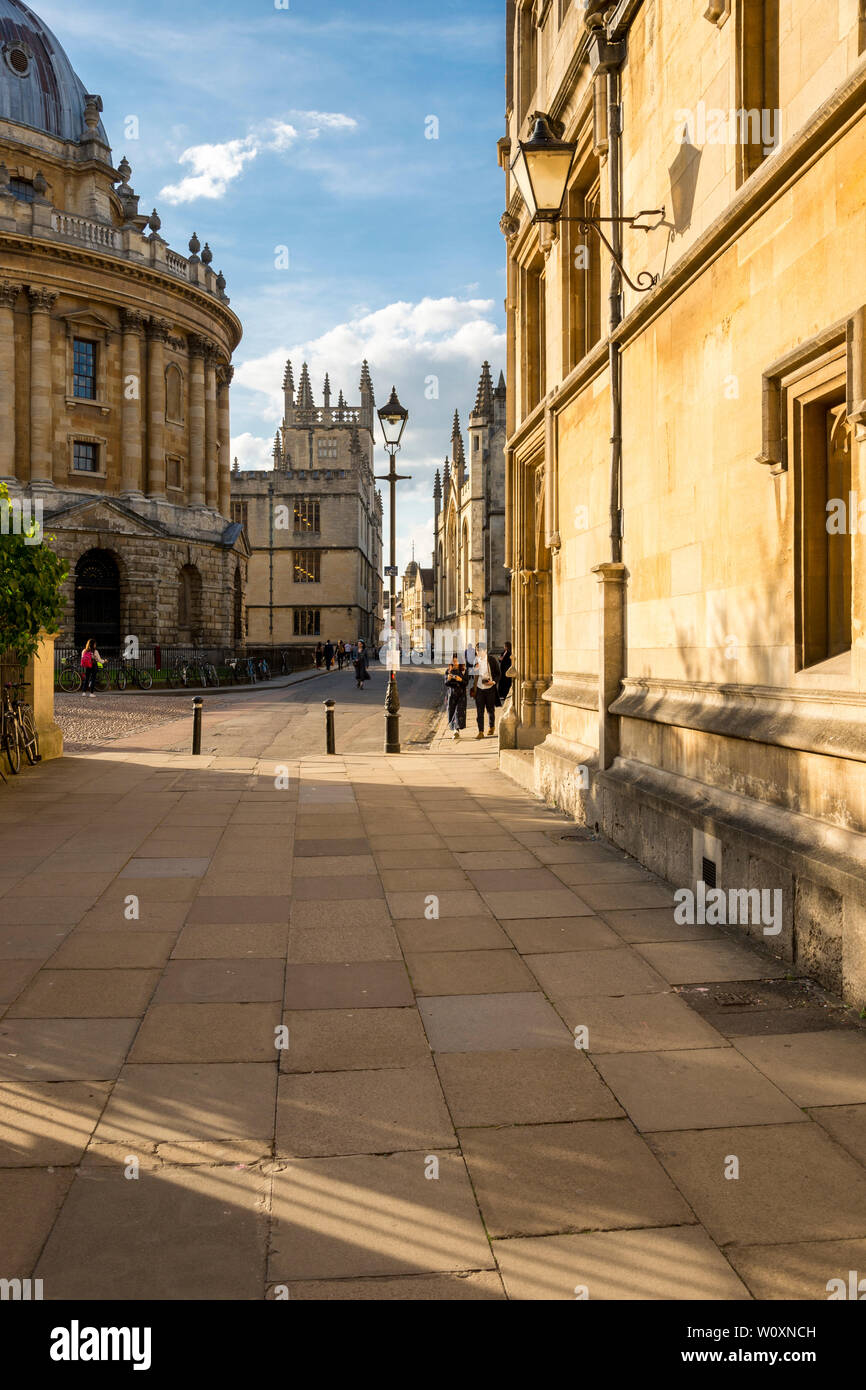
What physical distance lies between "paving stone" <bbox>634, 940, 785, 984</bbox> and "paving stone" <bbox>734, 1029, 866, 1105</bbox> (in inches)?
33.2

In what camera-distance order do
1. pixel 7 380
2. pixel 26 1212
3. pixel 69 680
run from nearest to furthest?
pixel 26 1212
pixel 69 680
pixel 7 380

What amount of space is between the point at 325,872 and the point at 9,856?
274cm

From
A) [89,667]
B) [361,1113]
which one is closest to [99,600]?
[89,667]

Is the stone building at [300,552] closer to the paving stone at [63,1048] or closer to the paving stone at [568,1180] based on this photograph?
the paving stone at [63,1048]

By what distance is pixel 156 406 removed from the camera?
4531 centimetres

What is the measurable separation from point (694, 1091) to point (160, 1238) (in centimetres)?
208

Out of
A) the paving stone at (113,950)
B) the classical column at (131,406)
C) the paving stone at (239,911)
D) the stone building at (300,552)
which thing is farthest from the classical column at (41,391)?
the paving stone at (113,950)

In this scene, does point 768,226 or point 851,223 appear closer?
point 851,223

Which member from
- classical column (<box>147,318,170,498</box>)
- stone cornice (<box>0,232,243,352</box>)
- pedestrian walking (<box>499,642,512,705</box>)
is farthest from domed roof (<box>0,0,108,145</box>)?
pedestrian walking (<box>499,642,512,705</box>)

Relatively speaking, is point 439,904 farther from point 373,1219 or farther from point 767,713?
point 373,1219

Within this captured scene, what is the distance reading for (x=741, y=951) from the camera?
5.72 m

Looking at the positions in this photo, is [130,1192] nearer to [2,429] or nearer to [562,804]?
[562,804]

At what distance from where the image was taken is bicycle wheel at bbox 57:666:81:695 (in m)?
34.8
